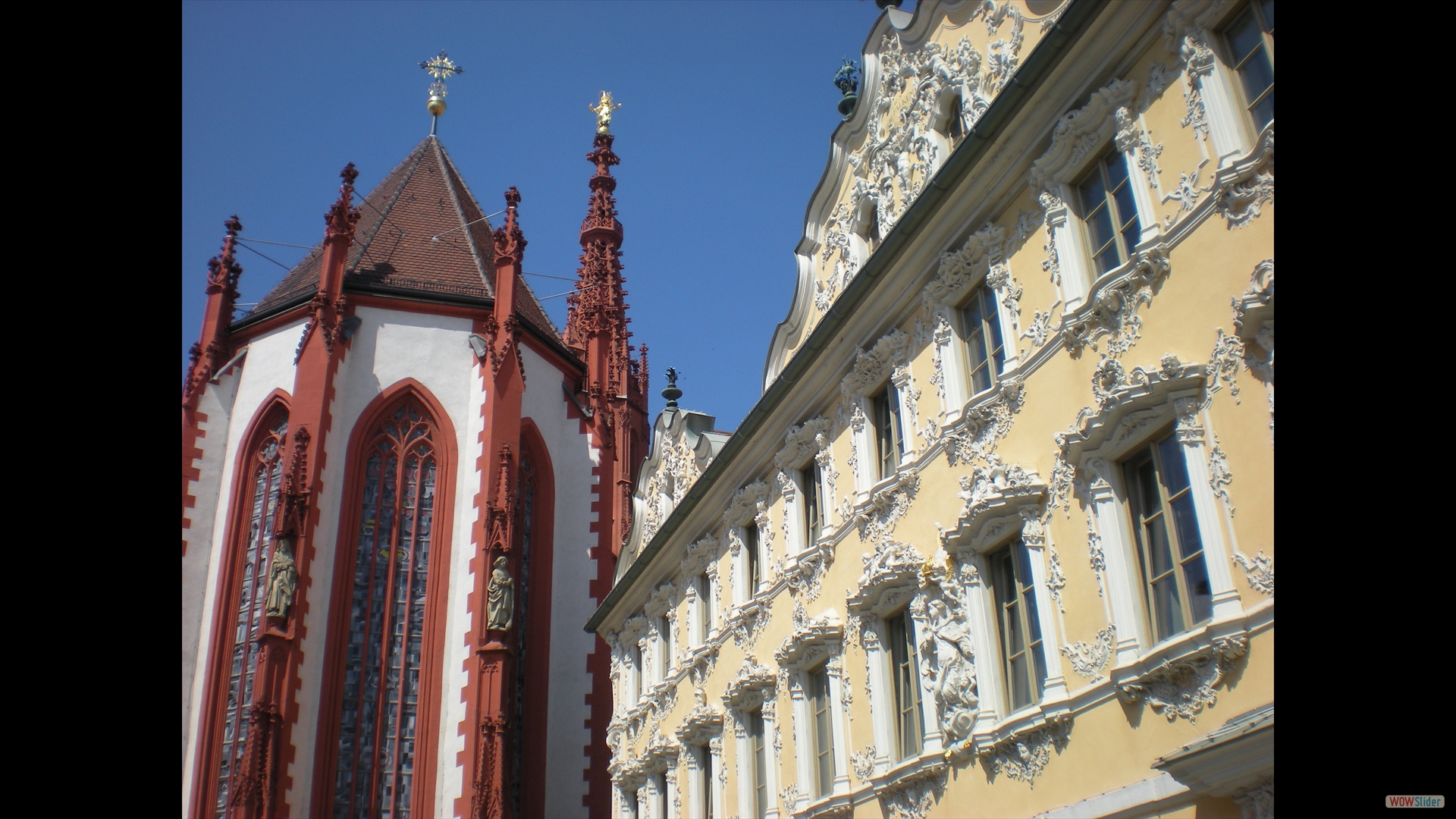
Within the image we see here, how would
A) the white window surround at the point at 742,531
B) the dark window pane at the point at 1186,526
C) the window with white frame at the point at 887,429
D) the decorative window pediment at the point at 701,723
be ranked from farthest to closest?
the decorative window pediment at the point at 701,723 < the white window surround at the point at 742,531 < the window with white frame at the point at 887,429 < the dark window pane at the point at 1186,526

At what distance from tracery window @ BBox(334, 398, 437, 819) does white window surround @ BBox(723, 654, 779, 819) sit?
11938 millimetres

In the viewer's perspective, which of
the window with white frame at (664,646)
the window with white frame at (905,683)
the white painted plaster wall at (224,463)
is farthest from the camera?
the white painted plaster wall at (224,463)

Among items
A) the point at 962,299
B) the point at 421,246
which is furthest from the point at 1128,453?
the point at 421,246

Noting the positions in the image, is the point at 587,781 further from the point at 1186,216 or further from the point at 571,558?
the point at 1186,216

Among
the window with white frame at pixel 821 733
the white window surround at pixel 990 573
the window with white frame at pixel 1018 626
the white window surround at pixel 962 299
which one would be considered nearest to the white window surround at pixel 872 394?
the white window surround at pixel 962 299

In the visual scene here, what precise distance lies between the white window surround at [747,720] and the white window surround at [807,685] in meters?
0.59

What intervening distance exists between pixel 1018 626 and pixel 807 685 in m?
4.62

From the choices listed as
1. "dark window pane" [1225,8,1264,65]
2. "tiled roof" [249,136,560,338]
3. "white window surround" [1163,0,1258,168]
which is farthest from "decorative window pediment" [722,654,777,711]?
"tiled roof" [249,136,560,338]

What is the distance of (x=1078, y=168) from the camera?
1055cm

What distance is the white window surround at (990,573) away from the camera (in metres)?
9.80

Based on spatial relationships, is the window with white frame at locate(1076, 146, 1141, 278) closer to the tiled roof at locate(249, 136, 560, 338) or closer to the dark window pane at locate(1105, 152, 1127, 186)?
the dark window pane at locate(1105, 152, 1127, 186)

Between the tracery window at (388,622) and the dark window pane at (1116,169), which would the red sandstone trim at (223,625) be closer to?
the tracery window at (388,622)

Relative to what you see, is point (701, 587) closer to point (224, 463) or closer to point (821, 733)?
point (821, 733)
